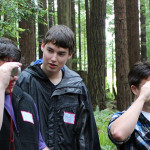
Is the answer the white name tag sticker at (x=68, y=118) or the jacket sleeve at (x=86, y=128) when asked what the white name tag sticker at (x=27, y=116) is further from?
the jacket sleeve at (x=86, y=128)

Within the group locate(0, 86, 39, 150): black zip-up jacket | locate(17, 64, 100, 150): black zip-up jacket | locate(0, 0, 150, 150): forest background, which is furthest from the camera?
locate(0, 0, 150, 150): forest background

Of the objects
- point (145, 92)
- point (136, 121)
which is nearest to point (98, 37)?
point (145, 92)

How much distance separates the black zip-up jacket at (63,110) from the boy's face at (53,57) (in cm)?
13

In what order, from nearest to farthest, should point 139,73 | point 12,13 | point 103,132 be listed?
1. point 139,73
2. point 103,132
3. point 12,13

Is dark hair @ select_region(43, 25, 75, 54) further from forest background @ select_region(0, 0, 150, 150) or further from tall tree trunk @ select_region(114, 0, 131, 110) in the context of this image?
tall tree trunk @ select_region(114, 0, 131, 110)

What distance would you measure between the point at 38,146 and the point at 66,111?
26.8 inches

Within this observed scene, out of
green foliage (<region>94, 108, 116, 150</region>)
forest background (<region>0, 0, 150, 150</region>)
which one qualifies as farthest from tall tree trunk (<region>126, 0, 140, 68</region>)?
green foliage (<region>94, 108, 116, 150</region>)

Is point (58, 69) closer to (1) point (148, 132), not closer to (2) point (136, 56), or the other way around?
(1) point (148, 132)

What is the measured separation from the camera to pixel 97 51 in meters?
8.75

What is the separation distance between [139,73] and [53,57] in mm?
997

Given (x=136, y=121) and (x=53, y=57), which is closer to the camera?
(x=136, y=121)

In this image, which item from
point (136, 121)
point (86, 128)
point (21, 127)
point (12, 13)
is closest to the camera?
point (21, 127)

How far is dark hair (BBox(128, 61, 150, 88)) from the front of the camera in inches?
95.8

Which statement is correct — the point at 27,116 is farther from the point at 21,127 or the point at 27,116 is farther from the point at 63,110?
the point at 63,110
